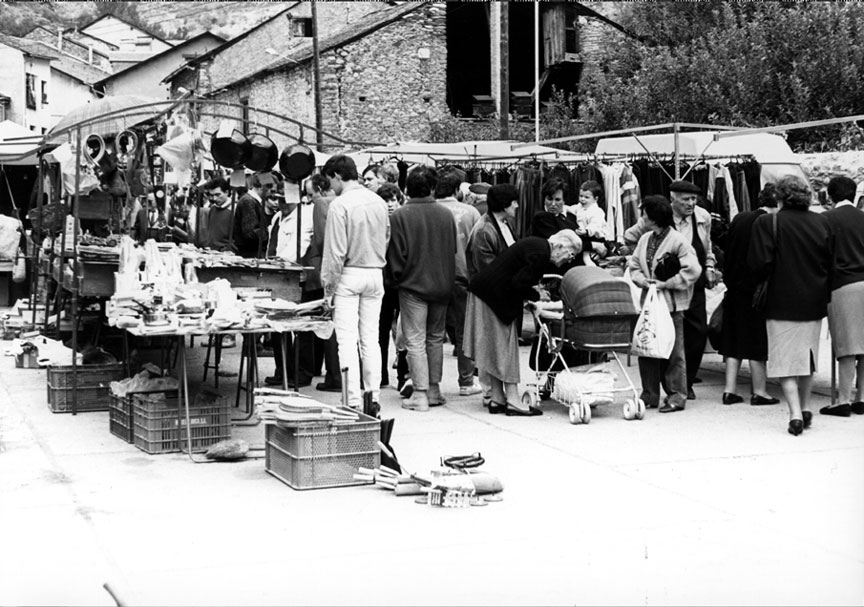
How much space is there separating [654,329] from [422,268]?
203 centimetres

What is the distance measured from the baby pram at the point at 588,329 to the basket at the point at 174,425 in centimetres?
284

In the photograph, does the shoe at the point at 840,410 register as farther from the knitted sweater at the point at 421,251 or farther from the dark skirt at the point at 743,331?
the knitted sweater at the point at 421,251

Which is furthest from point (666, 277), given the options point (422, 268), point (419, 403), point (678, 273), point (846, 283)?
point (419, 403)

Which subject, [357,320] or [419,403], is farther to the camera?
[419,403]

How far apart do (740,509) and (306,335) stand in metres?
6.08

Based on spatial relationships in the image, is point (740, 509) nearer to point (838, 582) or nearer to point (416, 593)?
point (838, 582)

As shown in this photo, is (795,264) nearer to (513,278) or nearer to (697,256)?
(697,256)

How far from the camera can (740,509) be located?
717 cm

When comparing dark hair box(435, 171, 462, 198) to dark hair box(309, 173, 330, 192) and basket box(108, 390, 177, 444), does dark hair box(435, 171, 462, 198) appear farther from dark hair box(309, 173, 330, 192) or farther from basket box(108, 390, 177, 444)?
basket box(108, 390, 177, 444)

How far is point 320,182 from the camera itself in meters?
11.6

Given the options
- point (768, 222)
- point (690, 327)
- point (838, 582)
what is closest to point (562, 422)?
point (690, 327)

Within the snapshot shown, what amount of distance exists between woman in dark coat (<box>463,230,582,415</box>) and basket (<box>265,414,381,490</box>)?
243 cm

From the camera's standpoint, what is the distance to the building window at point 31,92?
2026 inches

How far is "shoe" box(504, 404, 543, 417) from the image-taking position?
10.5m
